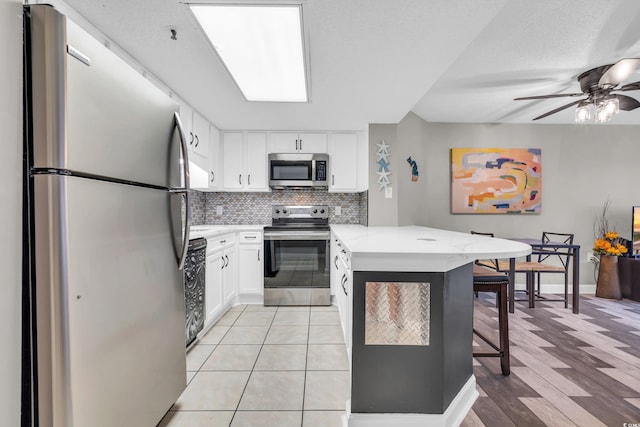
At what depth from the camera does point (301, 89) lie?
2.39 meters

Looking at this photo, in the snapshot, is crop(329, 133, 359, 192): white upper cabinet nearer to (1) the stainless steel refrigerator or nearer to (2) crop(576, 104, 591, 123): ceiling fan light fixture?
(2) crop(576, 104, 591, 123): ceiling fan light fixture

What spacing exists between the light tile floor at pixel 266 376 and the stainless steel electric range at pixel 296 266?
0.41m

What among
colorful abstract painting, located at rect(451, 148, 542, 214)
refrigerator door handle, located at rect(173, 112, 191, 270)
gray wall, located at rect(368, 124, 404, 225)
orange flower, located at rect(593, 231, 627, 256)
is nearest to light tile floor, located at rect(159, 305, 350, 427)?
refrigerator door handle, located at rect(173, 112, 191, 270)

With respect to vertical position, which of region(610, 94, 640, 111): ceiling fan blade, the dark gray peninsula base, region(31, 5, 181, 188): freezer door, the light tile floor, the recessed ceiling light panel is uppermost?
the recessed ceiling light panel

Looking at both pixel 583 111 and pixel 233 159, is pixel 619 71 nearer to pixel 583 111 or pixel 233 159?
pixel 583 111

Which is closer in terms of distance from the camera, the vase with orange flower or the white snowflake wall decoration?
the white snowflake wall decoration

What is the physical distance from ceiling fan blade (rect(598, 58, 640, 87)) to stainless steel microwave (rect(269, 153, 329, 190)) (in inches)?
100

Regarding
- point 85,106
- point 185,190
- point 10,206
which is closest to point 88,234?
point 10,206

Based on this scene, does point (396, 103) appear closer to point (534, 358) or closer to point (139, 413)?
point (534, 358)

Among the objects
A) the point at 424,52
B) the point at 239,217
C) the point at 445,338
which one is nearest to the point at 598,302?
the point at 445,338

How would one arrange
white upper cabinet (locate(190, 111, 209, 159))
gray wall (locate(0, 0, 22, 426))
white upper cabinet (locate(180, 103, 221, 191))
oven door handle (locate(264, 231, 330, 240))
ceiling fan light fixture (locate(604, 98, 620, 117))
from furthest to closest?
oven door handle (locate(264, 231, 330, 240)), white upper cabinet (locate(190, 111, 209, 159)), white upper cabinet (locate(180, 103, 221, 191)), ceiling fan light fixture (locate(604, 98, 620, 117)), gray wall (locate(0, 0, 22, 426))

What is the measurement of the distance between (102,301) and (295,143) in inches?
115

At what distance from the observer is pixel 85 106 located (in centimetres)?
95

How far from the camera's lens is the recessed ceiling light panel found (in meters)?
1.44
